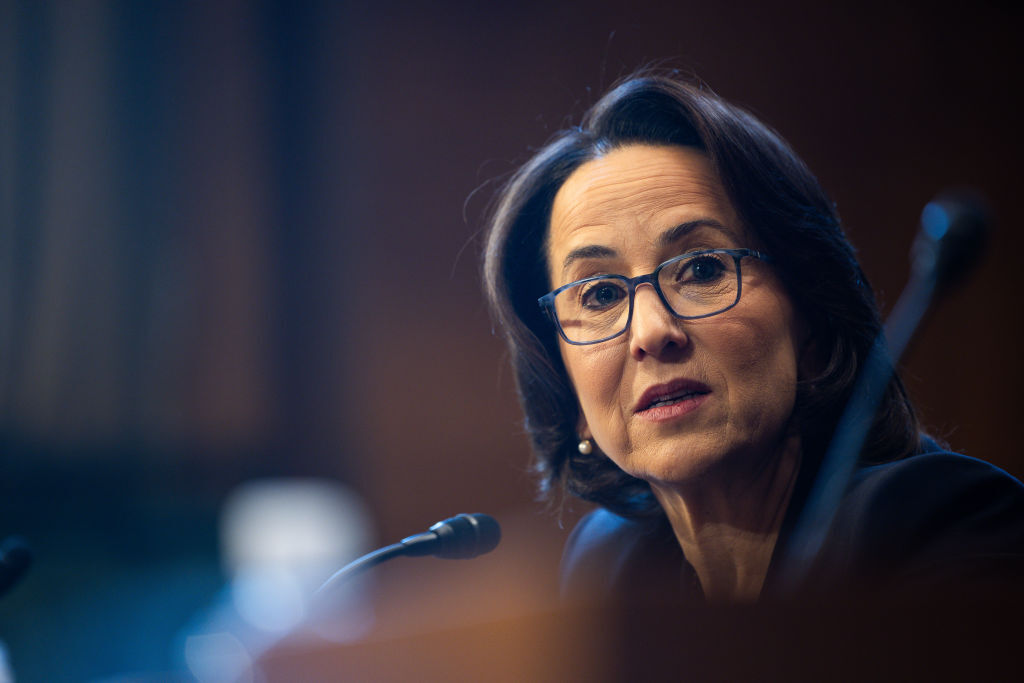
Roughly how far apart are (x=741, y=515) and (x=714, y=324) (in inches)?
11.9

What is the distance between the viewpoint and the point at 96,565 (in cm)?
205

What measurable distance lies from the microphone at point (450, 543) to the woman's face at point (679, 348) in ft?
0.76

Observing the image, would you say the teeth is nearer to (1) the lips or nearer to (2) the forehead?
(1) the lips

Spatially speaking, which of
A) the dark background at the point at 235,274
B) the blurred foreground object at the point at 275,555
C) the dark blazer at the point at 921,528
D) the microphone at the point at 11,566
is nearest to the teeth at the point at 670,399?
the dark blazer at the point at 921,528

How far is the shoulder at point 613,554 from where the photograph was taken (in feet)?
4.43

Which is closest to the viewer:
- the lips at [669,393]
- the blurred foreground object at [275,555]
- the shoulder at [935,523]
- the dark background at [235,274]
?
the shoulder at [935,523]

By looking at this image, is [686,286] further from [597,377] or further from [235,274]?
[235,274]

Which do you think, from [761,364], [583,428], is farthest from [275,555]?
[761,364]

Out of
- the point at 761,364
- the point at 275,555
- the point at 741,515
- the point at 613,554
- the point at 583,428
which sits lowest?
the point at 275,555

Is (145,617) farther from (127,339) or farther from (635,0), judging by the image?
(635,0)

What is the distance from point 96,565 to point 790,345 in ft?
6.14

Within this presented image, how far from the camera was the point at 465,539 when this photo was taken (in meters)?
1.11

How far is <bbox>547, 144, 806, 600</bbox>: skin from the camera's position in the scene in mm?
1085

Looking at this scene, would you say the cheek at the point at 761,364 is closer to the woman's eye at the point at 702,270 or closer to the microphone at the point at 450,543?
the woman's eye at the point at 702,270
